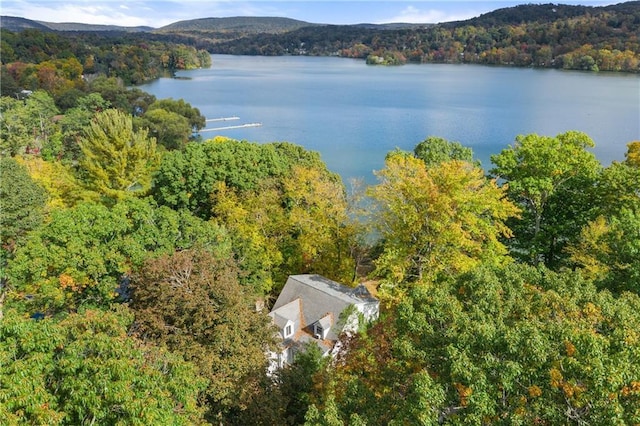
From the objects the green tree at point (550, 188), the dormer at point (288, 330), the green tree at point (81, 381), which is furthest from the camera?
the green tree at point (550, 188)

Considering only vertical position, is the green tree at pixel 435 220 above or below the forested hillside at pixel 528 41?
below

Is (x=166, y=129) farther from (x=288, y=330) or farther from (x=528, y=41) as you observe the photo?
(x=528, y=41)

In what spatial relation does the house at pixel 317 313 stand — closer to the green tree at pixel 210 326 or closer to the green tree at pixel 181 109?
the green tree at pixel 210 326

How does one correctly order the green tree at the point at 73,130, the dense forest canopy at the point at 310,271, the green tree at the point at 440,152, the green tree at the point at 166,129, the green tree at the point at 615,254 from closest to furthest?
the dense forest canopy at the point at 310,271 < the green tree at the point at 615,254 < the green tree at the point at 440,152 < the green tree at the point at 73,130 < the green tree at the point at 166,129

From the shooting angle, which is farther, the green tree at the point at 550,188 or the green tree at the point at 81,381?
the green tree at the point at 550,188

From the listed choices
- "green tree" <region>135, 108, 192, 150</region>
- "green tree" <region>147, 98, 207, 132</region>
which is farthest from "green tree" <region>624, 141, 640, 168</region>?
"green tree" <region>147, 98, 207, 132</region>

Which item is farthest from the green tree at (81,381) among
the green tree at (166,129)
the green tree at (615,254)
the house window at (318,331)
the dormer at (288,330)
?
the green tree at (166,129)

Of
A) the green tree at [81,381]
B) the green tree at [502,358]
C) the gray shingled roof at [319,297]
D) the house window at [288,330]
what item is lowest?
the house window at [288,330]
